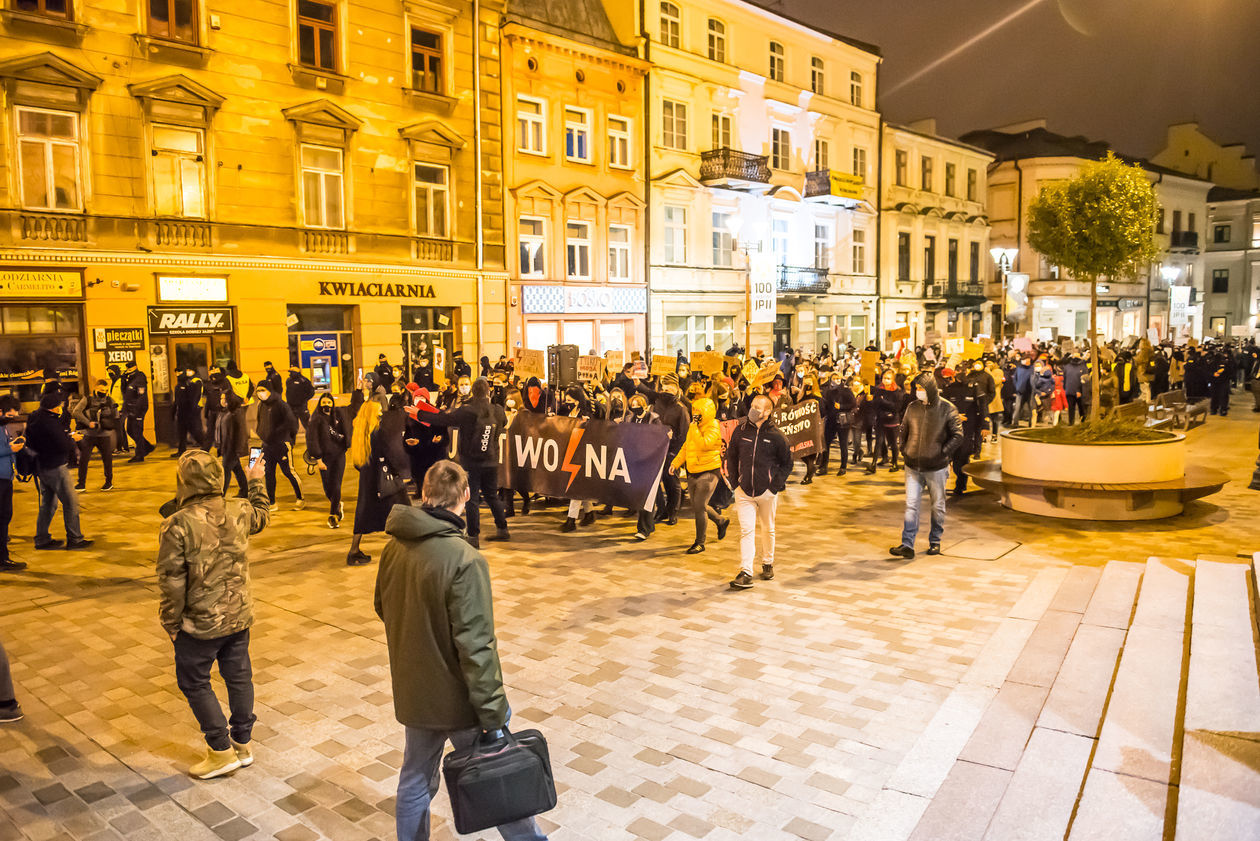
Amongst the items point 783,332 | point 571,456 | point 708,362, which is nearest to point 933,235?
point 783,332

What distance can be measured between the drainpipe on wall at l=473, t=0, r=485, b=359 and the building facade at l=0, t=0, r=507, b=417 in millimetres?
65

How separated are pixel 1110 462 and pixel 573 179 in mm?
21273

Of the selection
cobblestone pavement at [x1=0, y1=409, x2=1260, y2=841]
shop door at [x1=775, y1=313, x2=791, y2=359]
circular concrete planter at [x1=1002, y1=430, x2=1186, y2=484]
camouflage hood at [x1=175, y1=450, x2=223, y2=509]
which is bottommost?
cobblestone pavement at [x1=0, y1=409, x2=1260, y2=841]

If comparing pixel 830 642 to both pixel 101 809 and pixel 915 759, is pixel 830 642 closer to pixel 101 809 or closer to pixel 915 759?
pixel 915 759

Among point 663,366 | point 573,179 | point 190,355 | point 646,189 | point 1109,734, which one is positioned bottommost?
point 1109,734

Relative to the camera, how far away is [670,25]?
107 feet

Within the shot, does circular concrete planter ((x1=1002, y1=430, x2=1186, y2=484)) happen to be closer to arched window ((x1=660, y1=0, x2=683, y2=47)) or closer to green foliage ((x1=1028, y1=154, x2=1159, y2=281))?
green foliage ((x1=1028, y1=154, x2=1159, y2=281))

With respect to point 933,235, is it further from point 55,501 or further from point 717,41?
point 55,501

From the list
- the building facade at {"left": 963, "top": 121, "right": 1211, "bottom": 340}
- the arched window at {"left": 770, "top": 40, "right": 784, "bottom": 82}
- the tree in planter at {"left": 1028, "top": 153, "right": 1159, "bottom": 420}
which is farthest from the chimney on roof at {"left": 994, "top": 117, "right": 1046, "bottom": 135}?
the tree in planter at {"left": 1028, "top": 153, "right": 1159, "bottom": 420}

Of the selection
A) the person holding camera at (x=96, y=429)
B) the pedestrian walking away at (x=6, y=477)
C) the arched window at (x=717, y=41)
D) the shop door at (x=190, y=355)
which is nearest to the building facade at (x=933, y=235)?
the arched window at (x=717, y=41)

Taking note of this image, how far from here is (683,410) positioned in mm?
11688

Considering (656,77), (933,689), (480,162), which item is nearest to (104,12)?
(480,162)

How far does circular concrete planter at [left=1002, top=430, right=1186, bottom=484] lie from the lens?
39.0ft

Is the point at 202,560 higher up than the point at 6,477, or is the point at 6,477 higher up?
the point at 202,560
